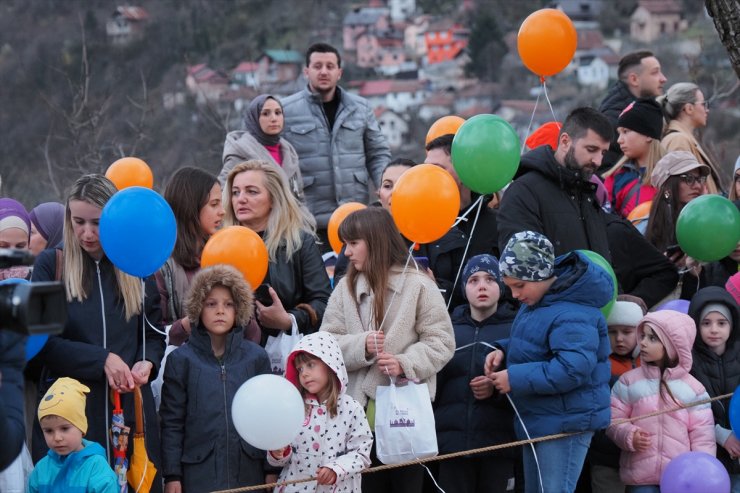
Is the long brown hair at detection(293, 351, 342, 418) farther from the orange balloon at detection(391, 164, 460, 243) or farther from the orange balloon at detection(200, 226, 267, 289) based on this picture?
the orange balloon at detection(391, 164, 460, 243)

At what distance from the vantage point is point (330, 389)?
521 cm

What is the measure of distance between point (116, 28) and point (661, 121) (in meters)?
31.9

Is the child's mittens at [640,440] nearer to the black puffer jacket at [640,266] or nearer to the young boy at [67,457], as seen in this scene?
the black puffer jacket at [640,266]

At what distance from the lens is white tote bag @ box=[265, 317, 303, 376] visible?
5.61m

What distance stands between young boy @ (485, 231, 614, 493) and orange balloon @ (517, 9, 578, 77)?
83.9 inches

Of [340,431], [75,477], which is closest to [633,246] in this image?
[340,431]

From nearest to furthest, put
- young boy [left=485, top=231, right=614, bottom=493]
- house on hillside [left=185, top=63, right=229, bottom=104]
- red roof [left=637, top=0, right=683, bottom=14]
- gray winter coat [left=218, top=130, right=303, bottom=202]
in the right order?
young boy [left=485, top=231, right=614, bottom=493]
gray winter coat [left=218, top=130, right=303, bottom=202]
house on hillside [left=185, top=63, right=229, bottom=104]
red roof [left=637, top=0, right=683, bottom=14]

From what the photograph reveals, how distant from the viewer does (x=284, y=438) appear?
4793mm

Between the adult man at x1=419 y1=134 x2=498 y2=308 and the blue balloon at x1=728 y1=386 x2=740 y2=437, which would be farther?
the adult man at x1=419 y1=134 x2=498 y2=308

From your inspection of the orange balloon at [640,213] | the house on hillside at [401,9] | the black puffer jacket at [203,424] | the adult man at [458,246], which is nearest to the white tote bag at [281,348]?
the black puffer jacket at [203,424]

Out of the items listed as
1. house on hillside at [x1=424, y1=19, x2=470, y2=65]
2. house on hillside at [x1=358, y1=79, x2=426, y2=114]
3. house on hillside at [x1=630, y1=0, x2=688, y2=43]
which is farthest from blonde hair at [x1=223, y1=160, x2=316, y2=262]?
house on hillside at [x1=424, y1=19, x2=470, y2=65]

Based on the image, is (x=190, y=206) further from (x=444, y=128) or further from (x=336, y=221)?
(x=444, y=128)

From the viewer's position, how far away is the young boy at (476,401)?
5570mm

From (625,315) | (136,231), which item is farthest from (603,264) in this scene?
(136,231)
